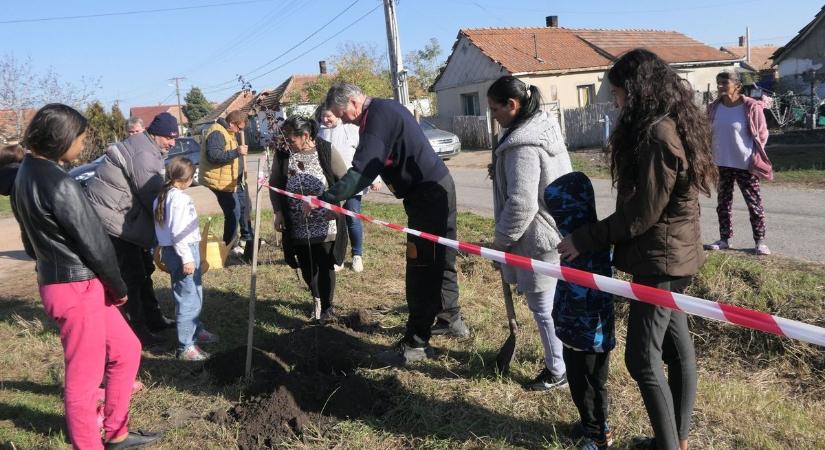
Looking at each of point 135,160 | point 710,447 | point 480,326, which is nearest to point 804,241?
point 480,326

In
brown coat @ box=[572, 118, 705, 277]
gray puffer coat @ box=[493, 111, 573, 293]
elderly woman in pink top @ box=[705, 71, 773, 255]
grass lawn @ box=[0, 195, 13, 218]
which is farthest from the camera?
grass lawn @ box=[0, 195, 13, 218]

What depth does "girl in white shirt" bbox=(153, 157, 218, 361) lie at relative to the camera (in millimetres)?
4312

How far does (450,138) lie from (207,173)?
13.8 metres

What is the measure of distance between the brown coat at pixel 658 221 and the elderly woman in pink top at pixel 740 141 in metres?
3.64

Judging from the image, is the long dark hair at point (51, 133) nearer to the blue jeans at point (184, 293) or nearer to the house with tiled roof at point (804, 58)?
the blue jeans at point (184, 293)

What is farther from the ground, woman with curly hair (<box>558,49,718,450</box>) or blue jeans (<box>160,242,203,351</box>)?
woman with curly hair (<box>558,49,718,450</box>)

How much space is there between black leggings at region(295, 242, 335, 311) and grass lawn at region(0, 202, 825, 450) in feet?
1.16

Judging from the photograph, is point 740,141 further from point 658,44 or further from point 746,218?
point 658,44

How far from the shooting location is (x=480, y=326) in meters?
4.81

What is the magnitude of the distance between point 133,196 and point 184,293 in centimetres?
90

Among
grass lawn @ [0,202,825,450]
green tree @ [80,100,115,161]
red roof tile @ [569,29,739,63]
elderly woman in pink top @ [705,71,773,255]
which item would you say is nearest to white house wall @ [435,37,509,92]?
red roof tile @ [569,29,739,63]

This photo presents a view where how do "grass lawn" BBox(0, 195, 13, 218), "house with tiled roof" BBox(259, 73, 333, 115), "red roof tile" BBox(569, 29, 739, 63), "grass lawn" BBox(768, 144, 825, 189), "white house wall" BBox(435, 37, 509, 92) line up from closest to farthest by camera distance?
"grass lawn" BBox(768, 144, 825, 189)
"grass lawn" BBox(0, 195, 13, 218)
"white house wall" BBox(435, 37, 509, 92)
"red roof tile" BBox(569, 29, 739, 63)
"house with tiled roof" BBox(259, 73, 333, 115)

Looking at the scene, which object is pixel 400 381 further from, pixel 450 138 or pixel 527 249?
pixel 450 138

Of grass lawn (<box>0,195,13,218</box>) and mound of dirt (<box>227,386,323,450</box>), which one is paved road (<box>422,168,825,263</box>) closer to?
mound of dirt (<box>227,386,323,450</box>)
